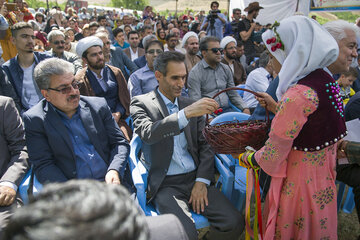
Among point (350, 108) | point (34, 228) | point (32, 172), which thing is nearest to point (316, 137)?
point (350, 108)

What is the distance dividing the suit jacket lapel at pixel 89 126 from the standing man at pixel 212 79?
208 centimetres

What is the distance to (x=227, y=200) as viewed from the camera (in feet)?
7.70

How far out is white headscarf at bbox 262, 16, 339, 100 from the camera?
5.15ft

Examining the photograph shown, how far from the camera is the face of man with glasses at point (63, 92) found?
2.28 metres

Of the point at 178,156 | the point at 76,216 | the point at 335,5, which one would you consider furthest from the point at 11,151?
the point at 335,5

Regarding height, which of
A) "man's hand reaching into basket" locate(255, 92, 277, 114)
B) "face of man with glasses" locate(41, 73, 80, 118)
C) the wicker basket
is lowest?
the wicker basket

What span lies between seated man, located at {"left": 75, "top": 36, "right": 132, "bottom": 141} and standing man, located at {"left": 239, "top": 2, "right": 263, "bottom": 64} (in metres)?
4.50

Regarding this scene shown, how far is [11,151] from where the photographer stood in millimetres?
2461

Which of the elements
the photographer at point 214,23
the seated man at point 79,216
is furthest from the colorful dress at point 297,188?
the photographer at point 214,23

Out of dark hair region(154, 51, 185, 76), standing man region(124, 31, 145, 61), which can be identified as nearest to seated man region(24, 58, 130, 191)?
dark hair region(154, 51, 185, 76)

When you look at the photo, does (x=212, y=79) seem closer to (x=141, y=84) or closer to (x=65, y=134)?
(x=141, y=84)

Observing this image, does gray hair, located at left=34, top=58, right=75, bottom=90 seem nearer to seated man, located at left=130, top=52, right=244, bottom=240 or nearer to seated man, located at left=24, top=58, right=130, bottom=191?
seated man, located at left=24, top=58, right=130, bottom=191

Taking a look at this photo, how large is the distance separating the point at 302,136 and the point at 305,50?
0.51 metres

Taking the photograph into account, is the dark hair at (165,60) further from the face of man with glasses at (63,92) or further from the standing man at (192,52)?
the standing man at (192,52)
